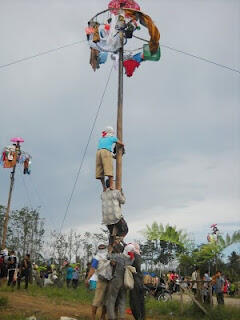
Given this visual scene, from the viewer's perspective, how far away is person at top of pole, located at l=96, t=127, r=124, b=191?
25.5 ft

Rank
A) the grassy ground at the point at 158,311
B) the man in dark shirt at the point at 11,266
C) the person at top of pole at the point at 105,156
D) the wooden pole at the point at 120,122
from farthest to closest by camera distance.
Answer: the man in dark shirt at the point at 11,266 → the grassy ground at the point at 158,311 → the wooden pole at the point at 120,122 → the person at top of pole at the point at 105,156

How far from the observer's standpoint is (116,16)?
8.41 meters

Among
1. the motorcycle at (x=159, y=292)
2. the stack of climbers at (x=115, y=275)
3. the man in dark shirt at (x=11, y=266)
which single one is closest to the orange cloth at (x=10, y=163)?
the man in dark shirt at (x=11, y=266)

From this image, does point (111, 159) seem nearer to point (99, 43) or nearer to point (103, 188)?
point (103, 188)

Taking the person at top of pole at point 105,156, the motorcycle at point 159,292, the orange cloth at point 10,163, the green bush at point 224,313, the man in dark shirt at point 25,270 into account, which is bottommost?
the green bush at point 224,313

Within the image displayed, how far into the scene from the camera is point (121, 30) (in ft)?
27.6

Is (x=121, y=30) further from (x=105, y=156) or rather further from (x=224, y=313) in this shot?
(x=224, y=313)

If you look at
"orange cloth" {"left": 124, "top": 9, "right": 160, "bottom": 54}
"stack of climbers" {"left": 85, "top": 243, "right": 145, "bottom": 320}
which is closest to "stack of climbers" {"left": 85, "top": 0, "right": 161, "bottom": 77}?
"orange cloth" {"left": 124, "top": 9, "right": 160, "bottom": 54}

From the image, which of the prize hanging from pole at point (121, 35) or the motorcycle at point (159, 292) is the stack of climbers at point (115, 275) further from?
the motorcycle at point (159, 292)

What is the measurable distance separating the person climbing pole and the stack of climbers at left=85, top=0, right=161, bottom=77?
2963mm

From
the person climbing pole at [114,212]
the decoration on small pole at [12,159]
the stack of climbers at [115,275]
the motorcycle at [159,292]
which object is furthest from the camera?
the decoration on small pole at [12,159]

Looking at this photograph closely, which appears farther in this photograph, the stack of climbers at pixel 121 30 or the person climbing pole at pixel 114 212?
the stack of climbers at pixel 121 30

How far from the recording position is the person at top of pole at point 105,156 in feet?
25.5

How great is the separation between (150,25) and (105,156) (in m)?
3.02
